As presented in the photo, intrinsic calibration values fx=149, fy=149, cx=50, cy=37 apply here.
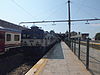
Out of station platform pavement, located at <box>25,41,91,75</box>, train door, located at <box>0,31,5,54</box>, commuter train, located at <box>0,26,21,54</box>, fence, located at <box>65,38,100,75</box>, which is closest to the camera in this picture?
station platform pavement, located at <box>25,41,91,75</box>

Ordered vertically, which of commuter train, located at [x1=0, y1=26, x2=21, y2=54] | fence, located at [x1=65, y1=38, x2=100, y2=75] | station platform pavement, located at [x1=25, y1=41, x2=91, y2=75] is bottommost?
station platform pavement, located at [x1=25, y1=41, x2=91, y2=75]

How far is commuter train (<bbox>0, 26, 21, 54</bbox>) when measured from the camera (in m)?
13.0

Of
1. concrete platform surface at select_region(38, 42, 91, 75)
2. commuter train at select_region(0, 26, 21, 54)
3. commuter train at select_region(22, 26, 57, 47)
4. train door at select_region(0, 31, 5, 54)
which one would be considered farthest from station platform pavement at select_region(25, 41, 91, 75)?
commuter train at select_region(0, 26, 21, 54)

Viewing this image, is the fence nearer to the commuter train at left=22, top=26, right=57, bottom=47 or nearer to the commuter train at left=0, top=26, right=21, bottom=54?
the commuter train at left=22, top=26, right=57, bottom=47

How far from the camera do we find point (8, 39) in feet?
47.8

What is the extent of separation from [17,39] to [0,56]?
449cm

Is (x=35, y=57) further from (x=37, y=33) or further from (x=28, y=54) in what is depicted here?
Answer: (x=37, y=33)

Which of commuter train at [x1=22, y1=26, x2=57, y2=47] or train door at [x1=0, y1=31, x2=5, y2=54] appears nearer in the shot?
train door at [x1=0, y1=31, x2=5, y2=54]

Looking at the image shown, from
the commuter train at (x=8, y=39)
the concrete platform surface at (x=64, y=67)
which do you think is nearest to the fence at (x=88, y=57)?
the concrete platform surface at (x=64, y=67)

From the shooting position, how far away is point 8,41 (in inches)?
571

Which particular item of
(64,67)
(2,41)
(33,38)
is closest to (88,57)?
(64,67)

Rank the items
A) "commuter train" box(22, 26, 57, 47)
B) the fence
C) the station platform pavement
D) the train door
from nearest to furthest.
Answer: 1. the station platform pavement
2. the fence
3. the train door
4. "commuter train" box(22, 26, 57, 47)

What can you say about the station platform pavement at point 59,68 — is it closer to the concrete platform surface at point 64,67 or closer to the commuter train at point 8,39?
the concrete platform surface at point 64,67

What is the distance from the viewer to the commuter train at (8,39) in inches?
513
